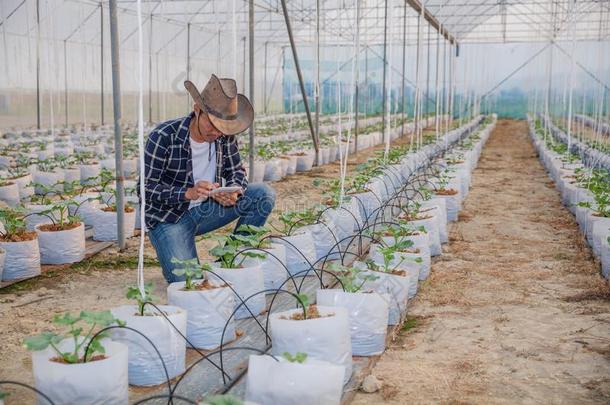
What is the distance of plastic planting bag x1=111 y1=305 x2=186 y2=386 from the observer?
8.42ft

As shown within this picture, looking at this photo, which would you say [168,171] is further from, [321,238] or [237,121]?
[321,238]

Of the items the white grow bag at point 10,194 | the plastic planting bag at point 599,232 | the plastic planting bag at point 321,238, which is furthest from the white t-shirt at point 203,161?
the white grow bag at point 10,194

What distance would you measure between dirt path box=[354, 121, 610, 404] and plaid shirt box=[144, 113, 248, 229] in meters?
1.37

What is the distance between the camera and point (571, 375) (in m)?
2.82

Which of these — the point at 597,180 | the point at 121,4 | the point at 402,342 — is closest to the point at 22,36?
Answer: the point at 121,4

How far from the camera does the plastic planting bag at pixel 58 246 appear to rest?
173 inches

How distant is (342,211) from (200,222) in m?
1.40

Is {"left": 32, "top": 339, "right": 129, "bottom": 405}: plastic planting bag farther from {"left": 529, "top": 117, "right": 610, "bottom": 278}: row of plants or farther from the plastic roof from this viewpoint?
the plastic roof

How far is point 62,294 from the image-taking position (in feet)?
12.6

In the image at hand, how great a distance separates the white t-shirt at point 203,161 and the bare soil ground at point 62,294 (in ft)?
2.28

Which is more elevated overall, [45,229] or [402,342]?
[45,229]

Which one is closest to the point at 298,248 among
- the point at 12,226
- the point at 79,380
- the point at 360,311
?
the point at 360,311

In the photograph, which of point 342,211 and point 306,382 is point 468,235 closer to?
point 342,211

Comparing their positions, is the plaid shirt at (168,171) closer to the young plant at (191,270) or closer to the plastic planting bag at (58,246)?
the young plant at (191,270)
